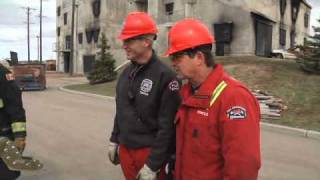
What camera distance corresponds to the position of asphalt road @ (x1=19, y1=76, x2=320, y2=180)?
861 centimetres

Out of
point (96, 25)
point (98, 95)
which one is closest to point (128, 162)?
point (98, 95)

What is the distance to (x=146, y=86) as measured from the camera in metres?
3.89

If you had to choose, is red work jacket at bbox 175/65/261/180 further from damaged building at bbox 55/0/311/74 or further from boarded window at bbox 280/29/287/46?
boarded window at bbox 280/29/287/46

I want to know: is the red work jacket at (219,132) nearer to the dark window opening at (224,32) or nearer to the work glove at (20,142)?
the work glove at (20,142)

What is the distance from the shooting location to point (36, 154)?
10.2 m

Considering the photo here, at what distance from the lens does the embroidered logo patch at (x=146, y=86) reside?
388 centimetres

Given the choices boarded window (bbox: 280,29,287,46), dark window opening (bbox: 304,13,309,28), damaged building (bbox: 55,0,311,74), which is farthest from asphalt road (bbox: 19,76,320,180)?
dark window opening (bbox: 304,13,309,28)

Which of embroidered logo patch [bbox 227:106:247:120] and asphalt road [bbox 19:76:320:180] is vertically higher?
embroidered logo patch [bbox 227:106:247:120]

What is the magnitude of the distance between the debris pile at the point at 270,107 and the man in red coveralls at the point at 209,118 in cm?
1344

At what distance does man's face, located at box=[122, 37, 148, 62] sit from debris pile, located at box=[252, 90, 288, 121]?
42.1 ft

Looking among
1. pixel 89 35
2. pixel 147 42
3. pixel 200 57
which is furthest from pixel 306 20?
pixel 200 57

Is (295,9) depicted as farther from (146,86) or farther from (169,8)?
(146,86)

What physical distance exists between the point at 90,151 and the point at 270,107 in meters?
8.22

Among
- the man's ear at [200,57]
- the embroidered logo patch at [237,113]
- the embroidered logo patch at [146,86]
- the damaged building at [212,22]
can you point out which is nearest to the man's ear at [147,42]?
the embroidered logo patch at [146,86]
